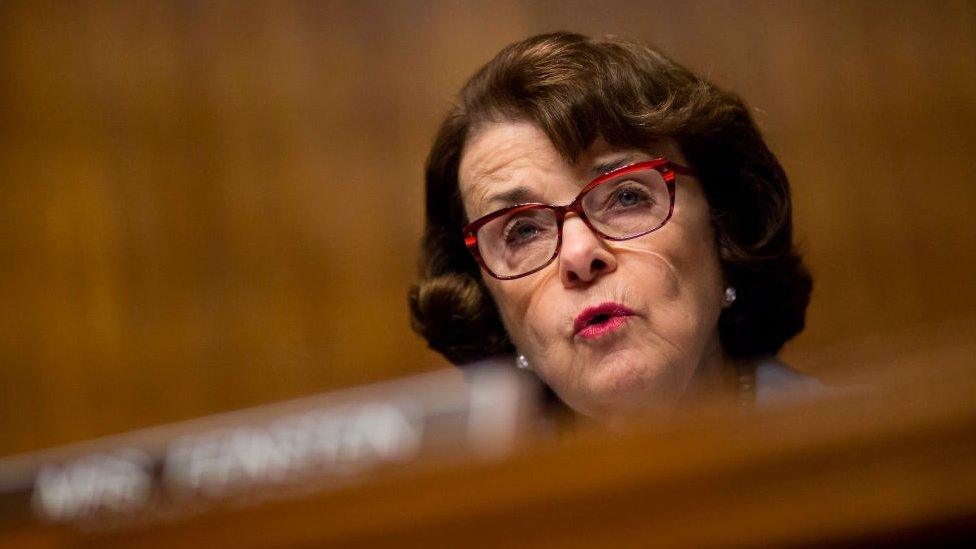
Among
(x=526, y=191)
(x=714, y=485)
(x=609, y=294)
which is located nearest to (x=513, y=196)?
(x=526, y=191)

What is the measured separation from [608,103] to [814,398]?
0.57 metres

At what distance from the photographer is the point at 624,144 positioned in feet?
2.61

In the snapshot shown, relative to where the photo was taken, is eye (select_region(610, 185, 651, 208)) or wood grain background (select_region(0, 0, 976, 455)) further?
wood grain background (select_region(0, 0, 976, 455))

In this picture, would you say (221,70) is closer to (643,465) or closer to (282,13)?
(282,13)

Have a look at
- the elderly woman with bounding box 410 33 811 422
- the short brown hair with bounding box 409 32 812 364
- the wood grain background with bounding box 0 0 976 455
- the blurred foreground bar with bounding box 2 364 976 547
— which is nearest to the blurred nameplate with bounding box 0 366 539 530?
the wood grain background with bounding box 0 0 976 455

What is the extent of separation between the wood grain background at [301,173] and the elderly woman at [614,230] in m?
0.55

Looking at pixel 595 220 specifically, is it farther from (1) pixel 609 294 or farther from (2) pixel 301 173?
(2) pixel 301 173

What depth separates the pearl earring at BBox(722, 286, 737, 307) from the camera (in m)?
0.86

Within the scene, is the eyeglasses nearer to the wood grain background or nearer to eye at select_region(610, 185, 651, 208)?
eye at select_region(610, 185, 651, 208)

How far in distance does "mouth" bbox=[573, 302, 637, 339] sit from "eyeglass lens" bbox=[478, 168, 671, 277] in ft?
0.18

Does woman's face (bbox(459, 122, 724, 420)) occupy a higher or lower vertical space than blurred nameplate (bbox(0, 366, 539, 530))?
higher

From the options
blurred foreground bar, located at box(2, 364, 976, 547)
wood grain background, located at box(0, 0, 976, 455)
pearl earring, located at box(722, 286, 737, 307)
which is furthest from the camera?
wood grain background, located at box(0, 0, 976, 455)

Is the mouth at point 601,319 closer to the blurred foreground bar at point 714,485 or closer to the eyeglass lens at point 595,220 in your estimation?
the eyeglass lens at point 595,220

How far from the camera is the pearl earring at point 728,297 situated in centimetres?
86
